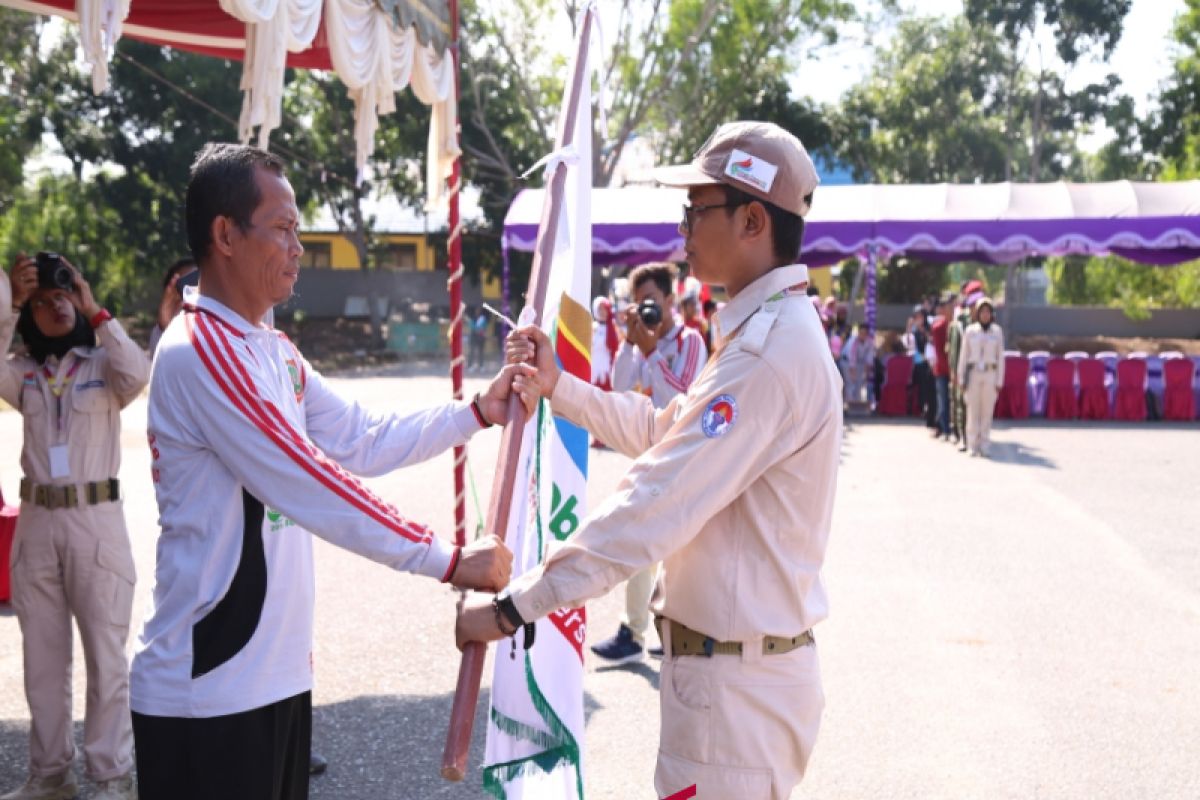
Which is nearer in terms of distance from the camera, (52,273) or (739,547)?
(739,547)

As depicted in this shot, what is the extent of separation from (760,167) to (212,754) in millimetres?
1834

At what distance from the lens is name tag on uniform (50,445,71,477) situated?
4.55 meters

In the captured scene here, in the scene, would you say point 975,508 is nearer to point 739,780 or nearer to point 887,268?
point 739,780

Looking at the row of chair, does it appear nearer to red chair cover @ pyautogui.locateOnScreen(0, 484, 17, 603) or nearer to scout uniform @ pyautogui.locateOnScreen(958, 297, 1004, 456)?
scout uniform @ pyautogui.locateOnScreen(958, 297, 1004, 456)

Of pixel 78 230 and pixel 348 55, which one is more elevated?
pixel 78 230

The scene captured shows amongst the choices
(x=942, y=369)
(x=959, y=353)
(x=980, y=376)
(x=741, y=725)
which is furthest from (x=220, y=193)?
(x=942, y=369)

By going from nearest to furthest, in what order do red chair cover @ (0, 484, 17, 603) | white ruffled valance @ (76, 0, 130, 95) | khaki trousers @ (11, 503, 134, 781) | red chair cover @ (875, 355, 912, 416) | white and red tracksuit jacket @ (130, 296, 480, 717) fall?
white and red tracksuit jacket @ (130, 296, 480, 717) < white ruffled valance @ (76, 0, 130, 95) < khaki trousers @ (11, 503, 134, 781) < red chair cover @ (0, 484, 17, 603) < red chair cover @ (875, 355, 912, 416)

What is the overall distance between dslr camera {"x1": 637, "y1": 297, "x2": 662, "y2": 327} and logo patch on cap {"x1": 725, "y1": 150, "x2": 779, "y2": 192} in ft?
13.7

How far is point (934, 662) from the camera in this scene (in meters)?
6.41

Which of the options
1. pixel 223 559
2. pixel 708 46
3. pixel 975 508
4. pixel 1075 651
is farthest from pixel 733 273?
pixel 708 46

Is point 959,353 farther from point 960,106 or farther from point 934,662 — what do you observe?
point 960,106

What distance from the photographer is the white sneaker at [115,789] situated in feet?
14.7

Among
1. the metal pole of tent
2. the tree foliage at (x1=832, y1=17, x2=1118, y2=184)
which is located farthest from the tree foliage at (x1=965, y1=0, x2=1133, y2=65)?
the metal pole of tent

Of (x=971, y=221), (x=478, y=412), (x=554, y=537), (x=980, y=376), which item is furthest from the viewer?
(x=971, y=221)
